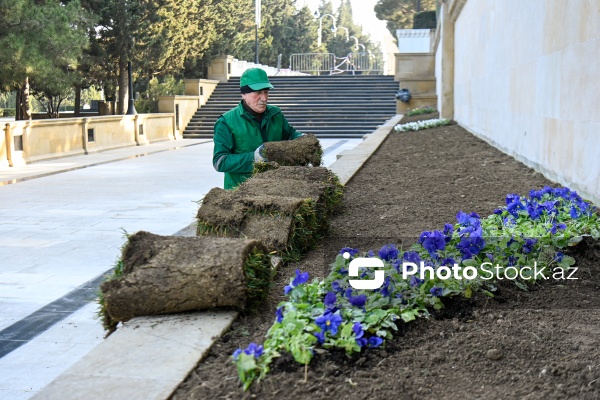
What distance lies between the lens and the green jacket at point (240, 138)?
573 cm

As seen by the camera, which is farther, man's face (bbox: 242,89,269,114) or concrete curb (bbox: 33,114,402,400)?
→ man's face (bbox: 242,89,269,114)

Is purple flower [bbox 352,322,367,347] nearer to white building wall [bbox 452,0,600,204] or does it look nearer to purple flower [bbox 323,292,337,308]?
purple flower [bbox 323,292,337,308]

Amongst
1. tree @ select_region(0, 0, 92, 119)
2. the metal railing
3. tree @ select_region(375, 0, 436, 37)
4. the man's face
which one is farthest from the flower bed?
tree @ select_region(375, 0, 436, 37)

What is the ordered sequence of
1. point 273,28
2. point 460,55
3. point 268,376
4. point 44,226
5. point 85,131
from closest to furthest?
point 268,376
point 44,226
point 460,55
point 85,131
point 273,28

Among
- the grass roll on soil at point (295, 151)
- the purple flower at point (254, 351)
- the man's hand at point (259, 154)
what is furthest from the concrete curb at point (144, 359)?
the grass roll on soil at point (295, 151)

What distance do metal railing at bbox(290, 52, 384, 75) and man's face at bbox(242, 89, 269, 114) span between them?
50.0 meters

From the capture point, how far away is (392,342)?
295 centimetres

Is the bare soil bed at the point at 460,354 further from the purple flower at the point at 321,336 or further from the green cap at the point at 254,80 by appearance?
the green cap at the point at 254,80

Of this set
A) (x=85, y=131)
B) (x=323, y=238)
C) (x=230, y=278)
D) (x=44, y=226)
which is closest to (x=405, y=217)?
(x=323, y=238)

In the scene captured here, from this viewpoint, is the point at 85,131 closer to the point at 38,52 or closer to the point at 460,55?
the point at 38,52

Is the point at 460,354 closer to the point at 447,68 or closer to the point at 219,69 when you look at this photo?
the point at 447,68

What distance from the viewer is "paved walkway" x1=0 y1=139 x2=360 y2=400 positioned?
513 cm

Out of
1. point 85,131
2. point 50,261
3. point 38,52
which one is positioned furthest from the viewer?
point 85,131

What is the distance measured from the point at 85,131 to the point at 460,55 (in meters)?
10.3
